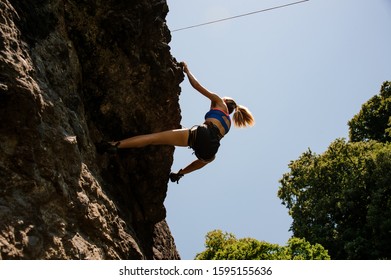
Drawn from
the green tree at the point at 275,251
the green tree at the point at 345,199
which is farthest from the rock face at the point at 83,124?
the green tree at the point at 345,199

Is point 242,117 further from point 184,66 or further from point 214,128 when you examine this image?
point 184,66

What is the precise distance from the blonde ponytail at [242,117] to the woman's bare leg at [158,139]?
51.5 inches

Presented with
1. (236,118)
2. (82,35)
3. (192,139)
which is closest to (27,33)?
(82,35)

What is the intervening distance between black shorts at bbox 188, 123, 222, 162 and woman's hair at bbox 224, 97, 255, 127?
2.54ft

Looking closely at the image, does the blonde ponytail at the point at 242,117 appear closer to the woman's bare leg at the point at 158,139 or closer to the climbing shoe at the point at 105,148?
the woman's bare leg at the point at 158,139

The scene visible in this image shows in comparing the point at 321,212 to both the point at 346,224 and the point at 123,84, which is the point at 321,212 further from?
the point at 123,84

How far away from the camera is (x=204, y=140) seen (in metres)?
7.14

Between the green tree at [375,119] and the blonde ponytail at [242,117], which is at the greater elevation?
the green tree at [375,119]

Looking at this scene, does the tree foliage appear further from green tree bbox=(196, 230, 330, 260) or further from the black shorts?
the black shorts

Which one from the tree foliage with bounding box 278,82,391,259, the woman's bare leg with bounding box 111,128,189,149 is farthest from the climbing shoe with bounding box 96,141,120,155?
the tree foliage with bounding box 278,82,391,259

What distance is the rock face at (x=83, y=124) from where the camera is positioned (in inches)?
170

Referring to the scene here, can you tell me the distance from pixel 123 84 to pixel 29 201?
345cm

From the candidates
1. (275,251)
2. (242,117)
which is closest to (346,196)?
(275,251)

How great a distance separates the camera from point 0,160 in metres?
4.17
